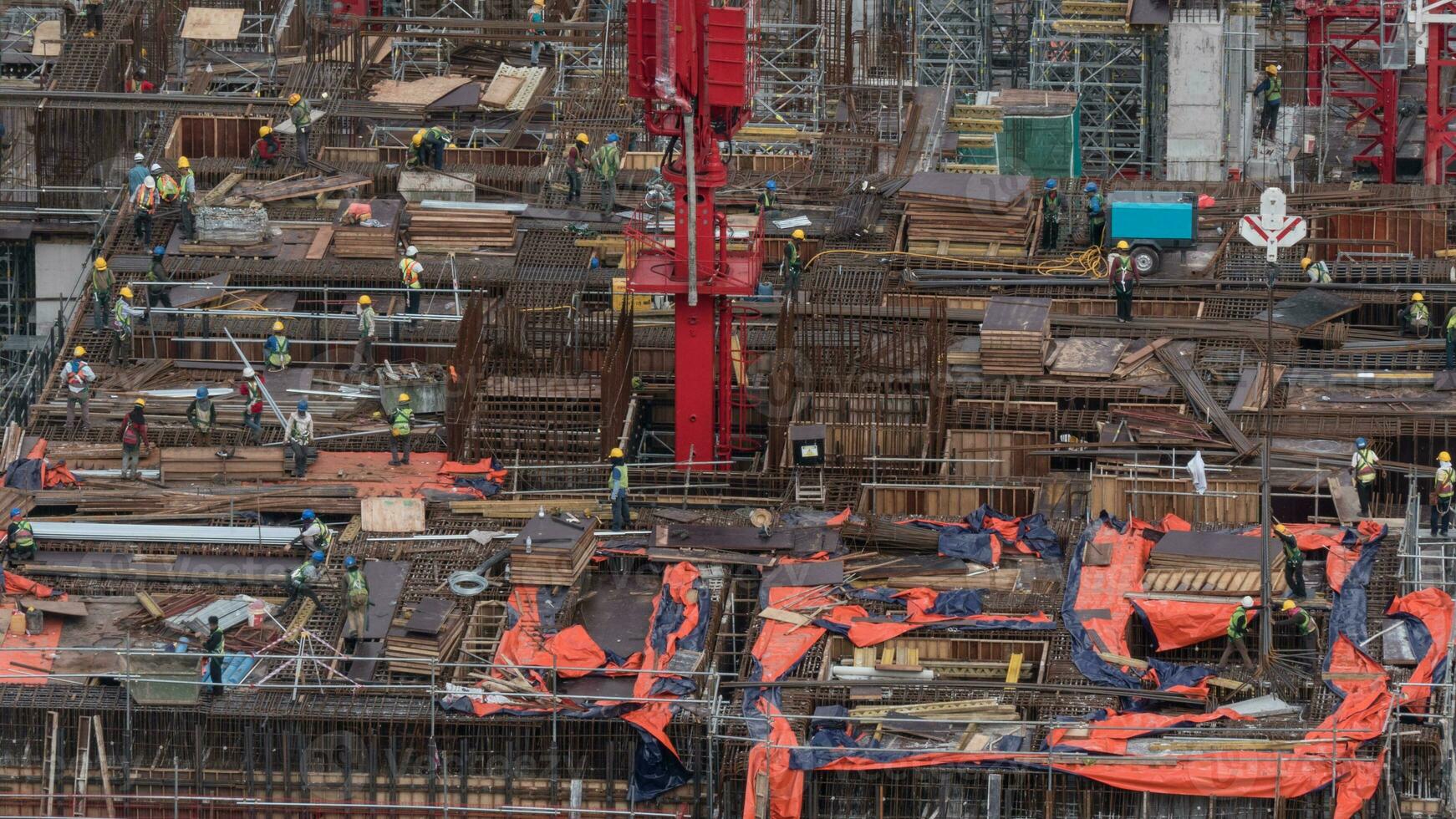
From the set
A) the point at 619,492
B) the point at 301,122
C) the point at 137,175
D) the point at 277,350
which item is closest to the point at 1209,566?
the point at 619,492

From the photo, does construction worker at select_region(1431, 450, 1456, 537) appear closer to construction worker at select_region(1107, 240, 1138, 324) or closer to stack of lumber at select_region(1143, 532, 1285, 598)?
stack of lumber at select_region(1143, 532, 1285, 598)

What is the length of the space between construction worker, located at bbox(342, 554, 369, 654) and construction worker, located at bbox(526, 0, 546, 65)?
1038 inches

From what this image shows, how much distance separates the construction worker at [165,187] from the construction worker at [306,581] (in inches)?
661

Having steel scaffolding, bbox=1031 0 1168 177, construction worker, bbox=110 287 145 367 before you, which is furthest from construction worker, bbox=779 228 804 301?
steel scaffolding, bbox=1031 0 1168 177

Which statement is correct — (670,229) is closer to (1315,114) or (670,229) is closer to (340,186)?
(340,186)

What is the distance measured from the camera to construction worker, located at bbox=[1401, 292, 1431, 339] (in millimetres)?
68562

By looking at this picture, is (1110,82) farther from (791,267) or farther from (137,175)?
(137,175)

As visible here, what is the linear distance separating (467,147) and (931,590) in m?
24.0

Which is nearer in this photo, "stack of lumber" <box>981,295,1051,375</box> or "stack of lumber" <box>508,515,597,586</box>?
"stack of lumber" <box>508,515,597,586</box>

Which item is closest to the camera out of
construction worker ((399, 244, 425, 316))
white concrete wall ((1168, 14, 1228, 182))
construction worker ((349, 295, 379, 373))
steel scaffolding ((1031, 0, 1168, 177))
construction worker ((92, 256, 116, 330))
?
construction worker ((349, 295, 379, 373))

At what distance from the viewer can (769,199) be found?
75.1 metres

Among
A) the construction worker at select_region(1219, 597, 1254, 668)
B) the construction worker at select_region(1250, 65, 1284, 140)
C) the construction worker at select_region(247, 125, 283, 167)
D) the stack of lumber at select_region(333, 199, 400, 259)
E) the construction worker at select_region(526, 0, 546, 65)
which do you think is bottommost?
the construction worker at select_region(1219, 597, 1254, 668)

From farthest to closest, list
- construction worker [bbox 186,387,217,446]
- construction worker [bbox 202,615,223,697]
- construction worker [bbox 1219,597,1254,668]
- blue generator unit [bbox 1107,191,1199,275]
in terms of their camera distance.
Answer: blue generator unit [bbox 1107,191,1199,275] → construction worker [bbox 186,387,217,446] → construction worker [bbox 202,615,223,697] → construction worker [bbox 1219,597,1254,668]

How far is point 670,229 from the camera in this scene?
2810 inches
